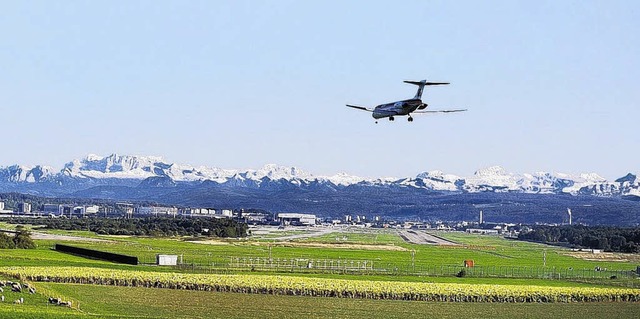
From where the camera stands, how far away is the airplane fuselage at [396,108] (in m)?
47.0

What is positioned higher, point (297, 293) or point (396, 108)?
point (396, 108)

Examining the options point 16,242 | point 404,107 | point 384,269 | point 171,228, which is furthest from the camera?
point 171,228

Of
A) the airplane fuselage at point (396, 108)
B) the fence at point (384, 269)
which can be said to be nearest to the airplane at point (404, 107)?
the airplane fuselage at point (396, 108)

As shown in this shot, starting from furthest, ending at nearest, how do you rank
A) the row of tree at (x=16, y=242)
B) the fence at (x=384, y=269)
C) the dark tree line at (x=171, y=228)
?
the dark tree line at (x=171, y=228)
the row of tree at (x=16, y=242)
the fence at (x=384, y=269)

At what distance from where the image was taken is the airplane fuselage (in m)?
47.0

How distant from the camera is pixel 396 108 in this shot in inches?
1900

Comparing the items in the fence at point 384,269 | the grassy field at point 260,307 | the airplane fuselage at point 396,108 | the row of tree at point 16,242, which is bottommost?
the grassy field at point 260,307

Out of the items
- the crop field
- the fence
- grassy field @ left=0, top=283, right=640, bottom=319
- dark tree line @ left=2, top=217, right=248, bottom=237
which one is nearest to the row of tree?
the crop field

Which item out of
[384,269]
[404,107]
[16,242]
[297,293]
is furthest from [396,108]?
[16,242]

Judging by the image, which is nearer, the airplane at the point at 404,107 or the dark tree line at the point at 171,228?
the airplane at the point at 404,107

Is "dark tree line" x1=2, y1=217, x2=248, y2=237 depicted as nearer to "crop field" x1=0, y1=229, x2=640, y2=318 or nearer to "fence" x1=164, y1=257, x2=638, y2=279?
"fence" x1=164, y1=257, x2=638, y2=279

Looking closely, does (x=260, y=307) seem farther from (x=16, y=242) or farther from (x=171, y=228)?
(x=171, y=228)

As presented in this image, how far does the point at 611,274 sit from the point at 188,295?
Answer: 155 feet

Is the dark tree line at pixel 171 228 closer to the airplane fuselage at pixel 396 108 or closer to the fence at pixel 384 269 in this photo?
the fence at pixel 384 269
